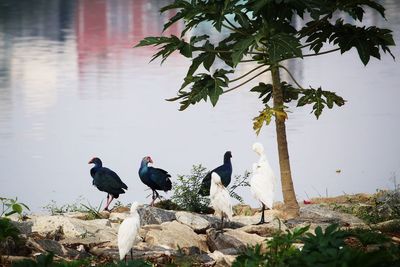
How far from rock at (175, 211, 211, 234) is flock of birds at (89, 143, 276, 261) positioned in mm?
173

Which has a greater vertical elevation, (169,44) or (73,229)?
(169,44)

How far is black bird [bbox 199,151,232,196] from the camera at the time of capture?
11328mm

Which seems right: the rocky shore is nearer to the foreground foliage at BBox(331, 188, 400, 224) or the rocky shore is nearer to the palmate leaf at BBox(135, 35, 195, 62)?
the foreground foliage at BBox(331, 188, 400, 224)

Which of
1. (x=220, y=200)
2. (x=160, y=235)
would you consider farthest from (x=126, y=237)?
(x=220, y=200)

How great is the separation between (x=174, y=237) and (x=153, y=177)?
2.54 metres

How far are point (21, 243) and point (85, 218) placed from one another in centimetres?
347

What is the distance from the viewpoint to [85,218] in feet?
37.6

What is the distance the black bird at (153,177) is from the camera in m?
11.6

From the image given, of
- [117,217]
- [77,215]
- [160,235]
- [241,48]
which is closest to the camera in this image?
[160,235]

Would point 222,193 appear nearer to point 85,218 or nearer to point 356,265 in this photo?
point 85,218

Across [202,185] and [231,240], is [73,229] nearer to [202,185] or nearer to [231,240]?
[231,240]

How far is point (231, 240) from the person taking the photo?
9070 millimetres

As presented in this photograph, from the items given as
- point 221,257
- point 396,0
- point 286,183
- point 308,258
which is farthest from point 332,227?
point 396,0

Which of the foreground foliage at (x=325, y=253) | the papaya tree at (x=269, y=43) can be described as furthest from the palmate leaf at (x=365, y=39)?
the foreground foliage at (x=325, y=253)
